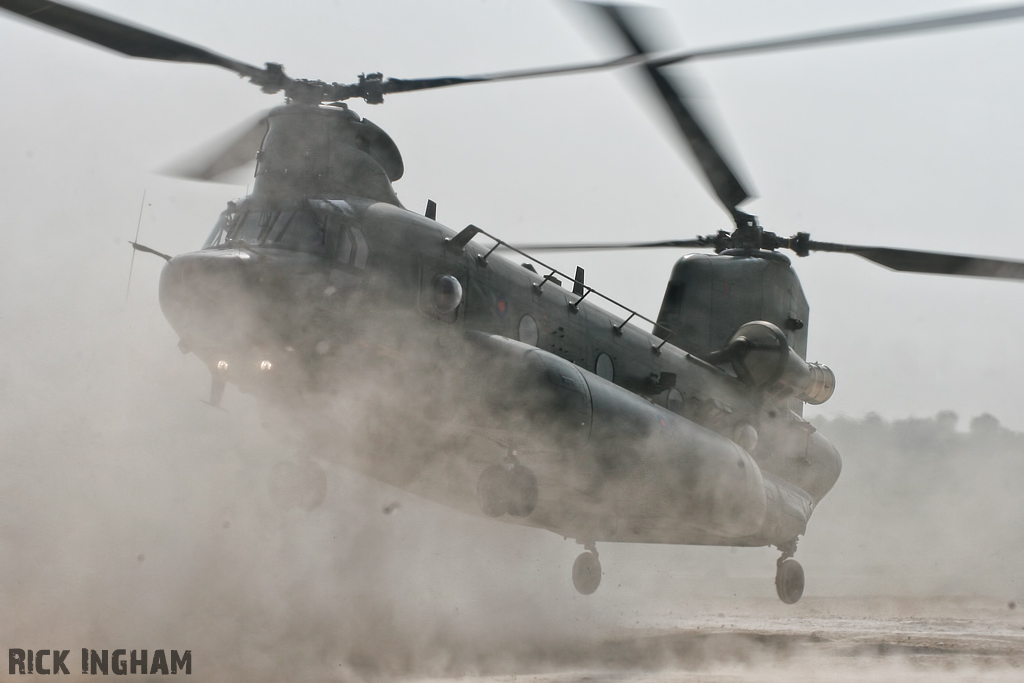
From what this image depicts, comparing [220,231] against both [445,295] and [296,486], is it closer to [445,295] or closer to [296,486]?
[445,295]

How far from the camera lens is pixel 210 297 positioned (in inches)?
233

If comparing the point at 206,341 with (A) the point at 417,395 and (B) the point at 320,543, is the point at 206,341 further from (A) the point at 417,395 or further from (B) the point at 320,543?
(B) the point at 320,543

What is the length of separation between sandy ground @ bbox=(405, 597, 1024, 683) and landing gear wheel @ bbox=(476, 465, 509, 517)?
1.91 m

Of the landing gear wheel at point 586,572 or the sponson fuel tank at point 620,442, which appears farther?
the landing gear wheel at point 586,572

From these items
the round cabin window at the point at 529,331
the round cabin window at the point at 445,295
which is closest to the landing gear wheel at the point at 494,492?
the round cabin window at the point at 445,295

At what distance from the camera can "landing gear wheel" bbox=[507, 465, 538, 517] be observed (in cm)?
649

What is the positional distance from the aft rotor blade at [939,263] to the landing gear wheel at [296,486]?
636 centimetres

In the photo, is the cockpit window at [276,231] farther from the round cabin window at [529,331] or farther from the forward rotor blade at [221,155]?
the round cabin window at [529,331]

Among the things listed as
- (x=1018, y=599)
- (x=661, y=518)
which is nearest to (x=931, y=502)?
(x=1018, y=599)

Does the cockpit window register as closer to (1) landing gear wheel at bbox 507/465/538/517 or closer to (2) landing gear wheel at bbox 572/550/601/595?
(1) landing gear wheel at bbox 507/465/538/517

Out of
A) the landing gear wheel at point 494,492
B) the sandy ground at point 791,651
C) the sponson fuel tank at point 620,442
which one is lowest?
the sandy ground at point 791,651

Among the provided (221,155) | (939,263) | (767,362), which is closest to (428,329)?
(221,155)

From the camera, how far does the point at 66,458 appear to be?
7266 mm

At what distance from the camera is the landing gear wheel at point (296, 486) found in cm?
687
